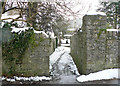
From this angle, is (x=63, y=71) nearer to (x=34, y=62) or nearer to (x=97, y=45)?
(x=34, y=62)

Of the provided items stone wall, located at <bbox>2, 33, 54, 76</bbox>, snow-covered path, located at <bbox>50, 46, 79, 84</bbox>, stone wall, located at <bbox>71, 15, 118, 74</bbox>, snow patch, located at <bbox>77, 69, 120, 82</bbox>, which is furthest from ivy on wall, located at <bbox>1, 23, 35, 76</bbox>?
snow patch, located at <bbox>77, 69, 120, 82</bbox>

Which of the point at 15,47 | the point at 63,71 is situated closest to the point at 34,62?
the point at 15,47

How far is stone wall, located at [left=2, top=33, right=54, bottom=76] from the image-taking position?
4.67m

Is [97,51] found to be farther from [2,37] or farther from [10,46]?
[2,37]

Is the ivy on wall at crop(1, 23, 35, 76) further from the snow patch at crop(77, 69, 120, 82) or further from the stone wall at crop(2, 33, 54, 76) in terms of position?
the snow patch at crop(77, 69, 120, 82)

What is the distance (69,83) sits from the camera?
4.15 m

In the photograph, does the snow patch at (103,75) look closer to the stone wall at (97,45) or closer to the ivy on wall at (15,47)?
the stone wall at (97,45)

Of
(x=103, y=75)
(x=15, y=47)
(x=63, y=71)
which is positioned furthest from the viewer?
(x=63, y=71)

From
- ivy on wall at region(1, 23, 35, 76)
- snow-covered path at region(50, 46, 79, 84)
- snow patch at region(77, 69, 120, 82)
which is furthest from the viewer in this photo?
ivy on wall at region(1, 23, 35, 76)

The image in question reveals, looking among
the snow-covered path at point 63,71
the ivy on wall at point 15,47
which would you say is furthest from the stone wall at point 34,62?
the snow-covered path at point 63,71

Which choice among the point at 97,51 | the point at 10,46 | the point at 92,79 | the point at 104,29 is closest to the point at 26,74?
the point at 10,46

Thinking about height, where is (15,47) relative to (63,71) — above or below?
above

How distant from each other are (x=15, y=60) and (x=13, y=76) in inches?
24.9

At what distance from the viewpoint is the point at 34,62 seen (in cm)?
470
